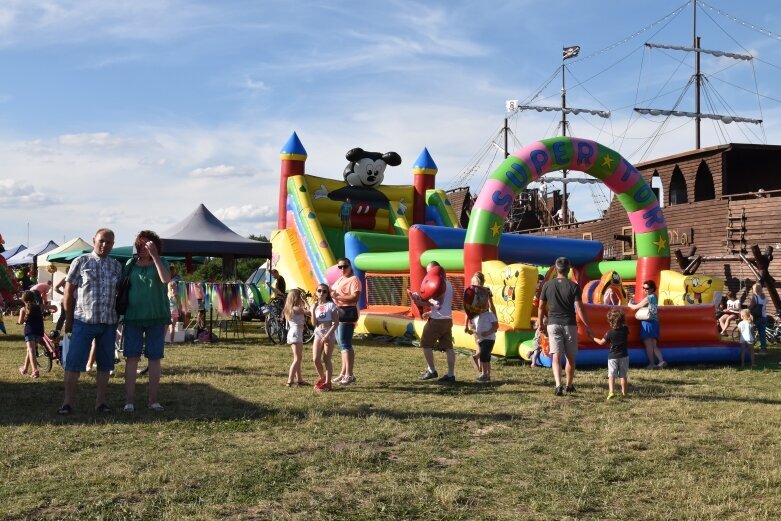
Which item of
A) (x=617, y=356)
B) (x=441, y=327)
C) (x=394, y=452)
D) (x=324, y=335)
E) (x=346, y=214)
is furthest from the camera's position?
(x=346, y=214)

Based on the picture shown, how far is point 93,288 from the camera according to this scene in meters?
6.93

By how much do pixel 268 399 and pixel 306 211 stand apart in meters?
11.5

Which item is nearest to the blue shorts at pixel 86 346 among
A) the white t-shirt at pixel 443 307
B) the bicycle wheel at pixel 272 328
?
the white t-shirt at pixel 443 307

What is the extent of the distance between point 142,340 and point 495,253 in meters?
6.81

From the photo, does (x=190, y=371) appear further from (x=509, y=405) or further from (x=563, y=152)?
(x=563, y=152)

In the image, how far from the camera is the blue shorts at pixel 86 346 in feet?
22.7

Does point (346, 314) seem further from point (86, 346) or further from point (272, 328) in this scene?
point (272, 328)

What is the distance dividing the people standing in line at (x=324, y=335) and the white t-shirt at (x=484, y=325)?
1784 mm

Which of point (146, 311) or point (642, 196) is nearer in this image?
point (146, 311)

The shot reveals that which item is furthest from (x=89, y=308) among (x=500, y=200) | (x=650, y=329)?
(x=650, y=329)

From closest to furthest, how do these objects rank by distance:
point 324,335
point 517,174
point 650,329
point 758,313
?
point 324,335, point 650,329, point 517,174, point 758,313

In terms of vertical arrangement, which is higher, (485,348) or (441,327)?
(441,327)

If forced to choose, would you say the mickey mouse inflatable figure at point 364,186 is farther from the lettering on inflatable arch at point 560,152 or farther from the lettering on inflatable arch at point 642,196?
the lettering on inflatable arch at point 642,196

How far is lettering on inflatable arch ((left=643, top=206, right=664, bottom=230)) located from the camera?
1397 cm
